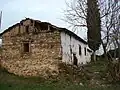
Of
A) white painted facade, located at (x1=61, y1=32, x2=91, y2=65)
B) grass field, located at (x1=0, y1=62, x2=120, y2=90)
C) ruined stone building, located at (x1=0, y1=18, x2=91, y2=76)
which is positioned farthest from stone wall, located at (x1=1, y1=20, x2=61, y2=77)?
grass field, located at (x1=0, y1=62, x2=120, y2=90)

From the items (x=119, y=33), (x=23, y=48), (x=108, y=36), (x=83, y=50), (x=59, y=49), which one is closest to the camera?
(x=119, y=33)

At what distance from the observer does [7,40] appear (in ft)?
87.4

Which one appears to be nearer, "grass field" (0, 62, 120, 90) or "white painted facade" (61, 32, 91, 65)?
"grass field" (0, 62, 120, 90)

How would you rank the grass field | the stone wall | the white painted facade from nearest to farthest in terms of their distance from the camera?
A: 1. the grass field
2. the stone wall
3. the white painted facade

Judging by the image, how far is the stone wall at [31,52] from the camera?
78.0 ft

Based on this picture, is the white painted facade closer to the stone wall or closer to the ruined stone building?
the ruined stone building

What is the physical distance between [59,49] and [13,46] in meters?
5.51

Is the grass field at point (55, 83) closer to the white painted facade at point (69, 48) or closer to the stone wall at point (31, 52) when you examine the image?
the stone wall at point (31, 52)

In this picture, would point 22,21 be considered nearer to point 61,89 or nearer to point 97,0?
point 97,0

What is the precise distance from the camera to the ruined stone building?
23859 mm

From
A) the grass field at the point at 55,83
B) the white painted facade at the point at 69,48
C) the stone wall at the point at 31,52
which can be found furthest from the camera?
the white painted facade at the point at 69,48

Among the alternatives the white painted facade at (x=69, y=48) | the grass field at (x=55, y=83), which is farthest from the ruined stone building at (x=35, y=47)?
the grass field at (x=55, y=83)

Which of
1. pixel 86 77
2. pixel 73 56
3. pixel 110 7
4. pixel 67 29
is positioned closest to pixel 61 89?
pixel 86 77

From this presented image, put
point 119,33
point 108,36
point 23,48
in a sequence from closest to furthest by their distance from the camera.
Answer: point 119,33 → point 108,36 → point 23,48
